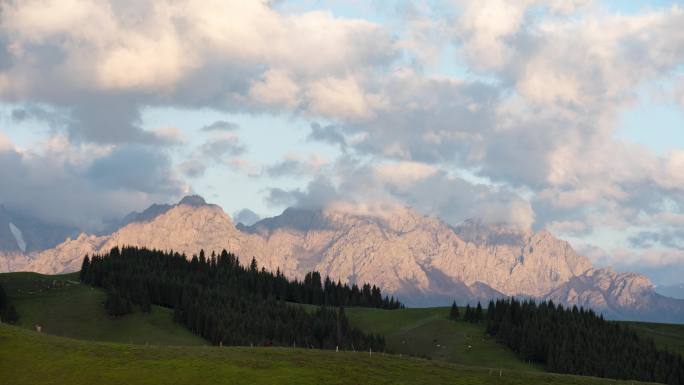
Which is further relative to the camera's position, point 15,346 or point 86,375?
point 15,346

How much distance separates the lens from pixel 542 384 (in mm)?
108500

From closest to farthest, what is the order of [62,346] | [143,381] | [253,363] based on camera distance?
[143,381] < [253,363] < [62,346]

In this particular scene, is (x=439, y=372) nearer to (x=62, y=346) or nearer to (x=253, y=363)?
(x=253, y=363)

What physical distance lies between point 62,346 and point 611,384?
2929 inches

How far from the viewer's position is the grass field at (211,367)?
101938mm

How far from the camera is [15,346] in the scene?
114 m

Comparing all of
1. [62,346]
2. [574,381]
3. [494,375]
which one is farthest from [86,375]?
[574,381]

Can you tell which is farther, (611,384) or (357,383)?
(611,384)

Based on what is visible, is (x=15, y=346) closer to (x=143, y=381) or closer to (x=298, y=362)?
(x=143, y=381)

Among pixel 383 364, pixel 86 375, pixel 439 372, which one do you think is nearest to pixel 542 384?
pixel 439 372

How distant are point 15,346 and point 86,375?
17290mm

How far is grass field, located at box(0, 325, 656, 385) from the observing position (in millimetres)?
101938

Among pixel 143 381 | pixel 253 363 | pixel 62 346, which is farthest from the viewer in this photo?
pixel 62 346

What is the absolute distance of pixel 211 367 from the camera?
346 feet
